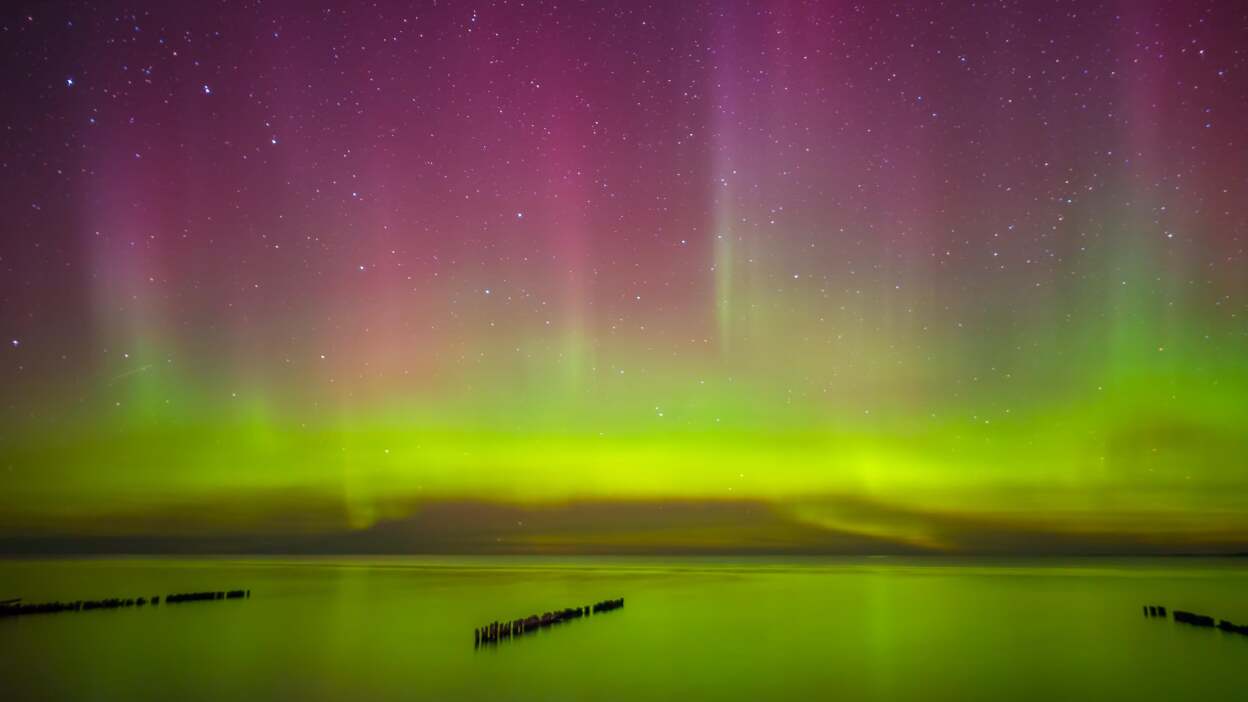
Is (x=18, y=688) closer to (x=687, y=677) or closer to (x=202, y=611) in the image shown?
(x=687, y=677)

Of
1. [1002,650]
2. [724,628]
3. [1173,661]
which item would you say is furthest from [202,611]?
[1173,661]

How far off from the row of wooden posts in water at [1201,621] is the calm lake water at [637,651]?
0.94 metres

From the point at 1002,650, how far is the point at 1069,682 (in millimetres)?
6683

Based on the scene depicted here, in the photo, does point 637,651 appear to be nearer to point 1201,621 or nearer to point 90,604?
point 1201,621

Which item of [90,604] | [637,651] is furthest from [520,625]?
[90,604]

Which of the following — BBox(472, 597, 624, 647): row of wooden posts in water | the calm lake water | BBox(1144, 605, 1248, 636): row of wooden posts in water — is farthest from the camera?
BBox(1144, 605, 1248, 636): row of wooden posts in water

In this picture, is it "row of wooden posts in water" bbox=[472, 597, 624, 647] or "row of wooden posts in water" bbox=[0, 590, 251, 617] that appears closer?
"row of wooden posts in water" bbox=[472, 597, 624, 647]

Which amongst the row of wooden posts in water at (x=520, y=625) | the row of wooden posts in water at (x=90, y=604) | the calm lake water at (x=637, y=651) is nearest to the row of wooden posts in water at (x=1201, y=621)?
the calm lake water at (x=637, y=651)

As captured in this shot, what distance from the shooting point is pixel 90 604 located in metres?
45.8

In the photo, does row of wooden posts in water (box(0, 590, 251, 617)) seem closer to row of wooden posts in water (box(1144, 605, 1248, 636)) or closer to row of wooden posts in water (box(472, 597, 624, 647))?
row of wooden posts in water (box(472, 597, 624, 647))

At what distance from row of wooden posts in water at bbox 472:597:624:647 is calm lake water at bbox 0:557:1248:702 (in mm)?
725

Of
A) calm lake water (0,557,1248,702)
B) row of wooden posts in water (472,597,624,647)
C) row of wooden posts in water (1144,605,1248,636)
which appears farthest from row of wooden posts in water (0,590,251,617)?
row of wooden posts in water (1144,605,1248,636)

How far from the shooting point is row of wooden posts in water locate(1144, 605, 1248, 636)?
36875 millimetres

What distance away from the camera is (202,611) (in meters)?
44.2
